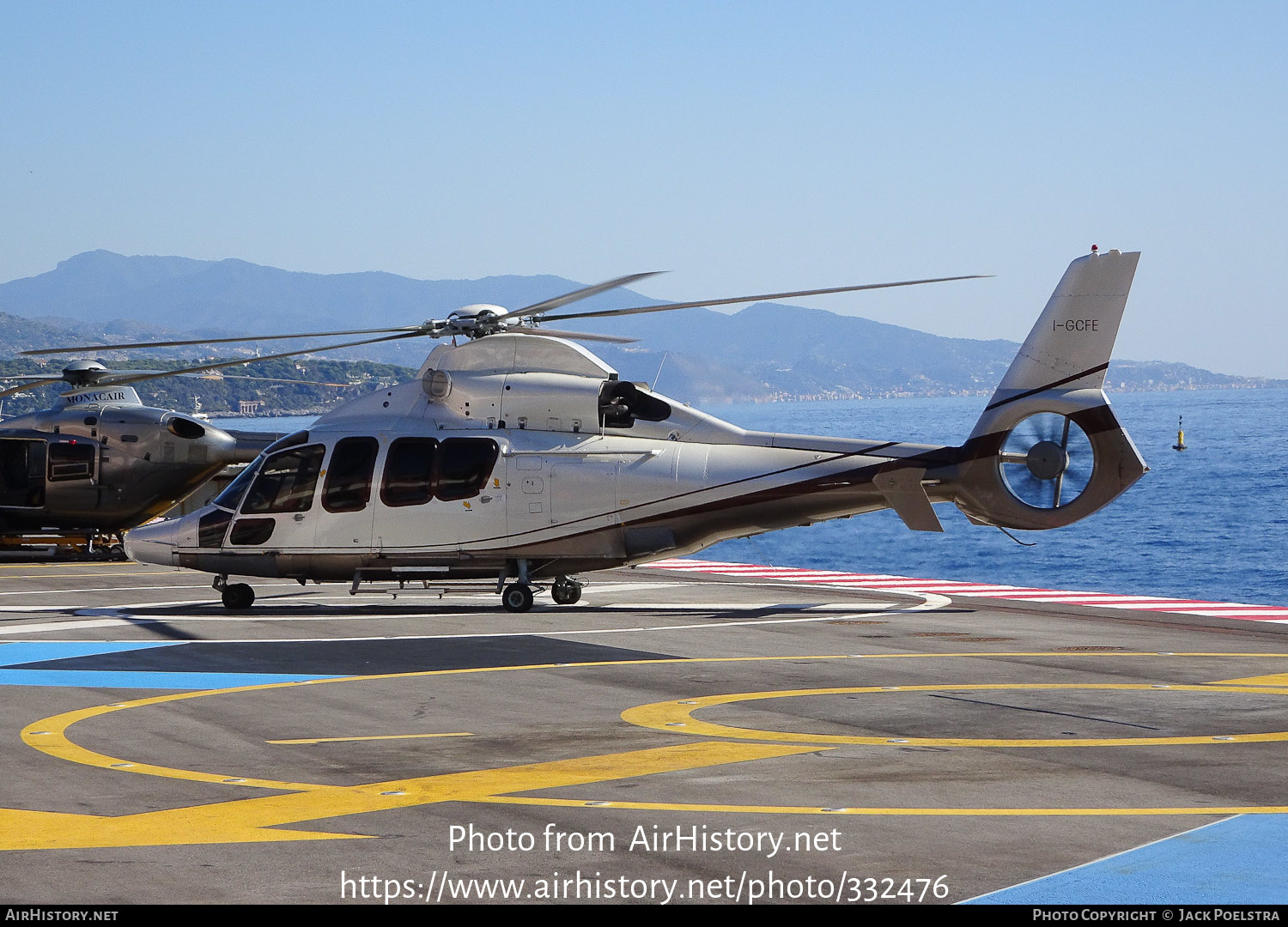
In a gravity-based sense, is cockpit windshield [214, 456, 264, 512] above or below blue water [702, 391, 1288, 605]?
above

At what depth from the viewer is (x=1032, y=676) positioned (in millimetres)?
14836

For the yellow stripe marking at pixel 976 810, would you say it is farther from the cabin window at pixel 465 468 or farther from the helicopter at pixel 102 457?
the helicopter at pixel 102 457

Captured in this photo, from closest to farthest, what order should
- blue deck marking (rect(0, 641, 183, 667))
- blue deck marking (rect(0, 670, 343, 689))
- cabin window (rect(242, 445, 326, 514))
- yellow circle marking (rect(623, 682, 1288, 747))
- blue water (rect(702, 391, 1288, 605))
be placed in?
yellow circle marking (rect(623, 682, 1288, 747)) < blue deck marking (rect(0, 670, 343, 689)) < blue deck marking (rect(0, 641, 183, 667)) < cabin window (rect(242, 445, 326, 514)) < blue water (rect(702, 391, 1288, 605))

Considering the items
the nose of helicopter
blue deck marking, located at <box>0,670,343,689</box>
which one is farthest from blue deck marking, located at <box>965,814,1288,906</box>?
the nose of helicopter

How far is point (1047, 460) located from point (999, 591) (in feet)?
18.3

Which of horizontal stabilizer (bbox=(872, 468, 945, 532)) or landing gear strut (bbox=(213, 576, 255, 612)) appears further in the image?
landing gear strut (bbox=(213, 576, 255, 612))

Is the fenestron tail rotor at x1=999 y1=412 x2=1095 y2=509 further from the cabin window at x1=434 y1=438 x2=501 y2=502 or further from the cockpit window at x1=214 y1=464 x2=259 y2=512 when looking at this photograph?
the cockpit window at x1=214 y1=464 x2=259 y2=512

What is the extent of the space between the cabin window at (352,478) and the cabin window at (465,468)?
1071mm

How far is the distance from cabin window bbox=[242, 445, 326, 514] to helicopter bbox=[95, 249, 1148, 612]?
1.1 inches

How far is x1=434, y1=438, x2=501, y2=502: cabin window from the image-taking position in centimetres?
2127

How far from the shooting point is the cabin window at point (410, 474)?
21.4m

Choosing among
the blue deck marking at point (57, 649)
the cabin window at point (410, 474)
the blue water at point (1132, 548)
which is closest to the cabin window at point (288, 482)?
the cabin window at point (410, 474)

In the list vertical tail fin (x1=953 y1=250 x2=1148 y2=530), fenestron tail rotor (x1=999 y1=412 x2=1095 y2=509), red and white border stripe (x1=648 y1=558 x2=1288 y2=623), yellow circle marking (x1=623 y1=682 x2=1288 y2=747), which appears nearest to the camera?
yellow circle marking (x1=623 y1=682 x2=1288 y2=747)
